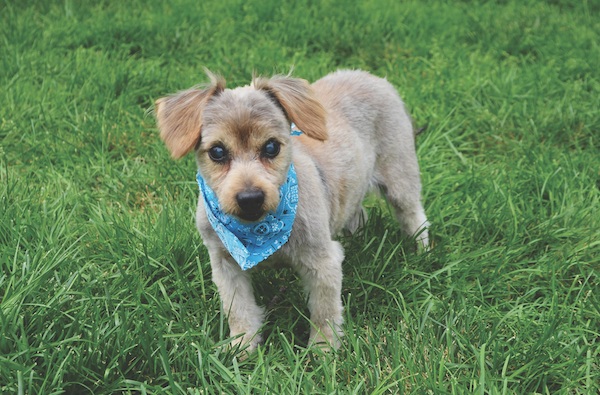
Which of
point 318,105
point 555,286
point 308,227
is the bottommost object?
point 555,286

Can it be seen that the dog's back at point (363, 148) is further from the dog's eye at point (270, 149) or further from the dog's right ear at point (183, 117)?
the dog's right ear at point (183, 117)

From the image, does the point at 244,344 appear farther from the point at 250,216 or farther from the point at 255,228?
the point at 250,216

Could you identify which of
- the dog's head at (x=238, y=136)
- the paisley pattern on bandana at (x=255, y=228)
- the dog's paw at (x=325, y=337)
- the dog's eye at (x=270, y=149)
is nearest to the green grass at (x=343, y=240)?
the dog's paw at (x=325, y=337)

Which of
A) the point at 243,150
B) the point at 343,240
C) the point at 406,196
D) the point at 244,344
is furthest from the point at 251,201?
the point at 406,196

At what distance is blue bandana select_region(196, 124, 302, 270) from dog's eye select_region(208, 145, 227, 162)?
161mm

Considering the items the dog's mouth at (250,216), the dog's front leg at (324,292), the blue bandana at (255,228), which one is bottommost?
the dog's front leg at (324,292)

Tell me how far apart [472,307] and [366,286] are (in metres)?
0.59

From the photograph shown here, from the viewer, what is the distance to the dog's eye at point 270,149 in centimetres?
296

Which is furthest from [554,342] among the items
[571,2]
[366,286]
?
[571,2]

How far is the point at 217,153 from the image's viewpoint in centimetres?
295

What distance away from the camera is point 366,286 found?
3.60 metres

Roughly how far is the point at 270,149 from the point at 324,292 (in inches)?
29.7

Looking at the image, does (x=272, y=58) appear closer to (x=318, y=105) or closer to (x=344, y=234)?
(x=344, y=234)

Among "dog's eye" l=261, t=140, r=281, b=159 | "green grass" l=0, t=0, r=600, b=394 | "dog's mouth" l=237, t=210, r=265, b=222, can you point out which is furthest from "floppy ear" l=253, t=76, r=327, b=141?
"green grass" l=0, t=0, r=600, b=394
